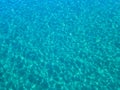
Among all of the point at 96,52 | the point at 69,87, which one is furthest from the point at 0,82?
the point at 96,52

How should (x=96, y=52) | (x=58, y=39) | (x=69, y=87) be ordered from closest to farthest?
(x=69, y=87), (x=96, y=52), (x=58, y=39)

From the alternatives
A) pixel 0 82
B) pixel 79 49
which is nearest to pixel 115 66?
pixel 79 49

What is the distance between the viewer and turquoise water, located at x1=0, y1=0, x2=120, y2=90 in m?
2.28

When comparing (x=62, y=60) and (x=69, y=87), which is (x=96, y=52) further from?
(x=69, y=87)

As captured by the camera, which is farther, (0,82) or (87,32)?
(87,32)

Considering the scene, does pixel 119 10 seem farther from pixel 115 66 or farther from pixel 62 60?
pixel 62 60

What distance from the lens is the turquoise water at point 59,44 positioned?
228 cm

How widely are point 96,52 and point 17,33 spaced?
3.93 feet

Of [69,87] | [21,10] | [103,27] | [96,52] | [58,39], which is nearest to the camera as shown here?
[69,87]

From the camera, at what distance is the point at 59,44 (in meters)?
2.72

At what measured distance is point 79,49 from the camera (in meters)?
2.65

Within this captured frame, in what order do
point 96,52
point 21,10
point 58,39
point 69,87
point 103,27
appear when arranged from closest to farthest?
point 69,87
point 96,52
point 58,39
point 103,27
point 21,10

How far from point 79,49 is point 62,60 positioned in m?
0.30

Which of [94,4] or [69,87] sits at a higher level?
[94,4]
